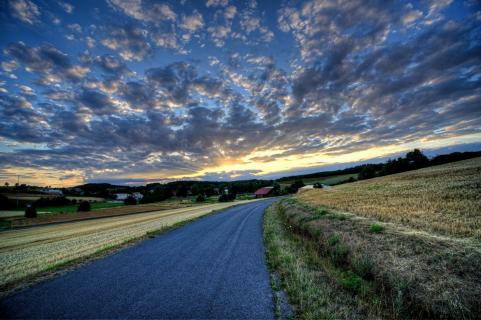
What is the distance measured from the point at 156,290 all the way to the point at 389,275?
6.43 m

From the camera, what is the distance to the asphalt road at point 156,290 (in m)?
4.79

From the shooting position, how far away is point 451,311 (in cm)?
439

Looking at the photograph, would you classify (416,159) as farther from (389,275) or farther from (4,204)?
(4,204)

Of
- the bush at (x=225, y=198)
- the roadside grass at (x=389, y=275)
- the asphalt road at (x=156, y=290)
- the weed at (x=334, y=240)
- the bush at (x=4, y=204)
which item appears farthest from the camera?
the bush at (x=225, y=198)

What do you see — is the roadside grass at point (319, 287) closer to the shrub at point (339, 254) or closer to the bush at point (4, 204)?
the shrub at point (339, 254)

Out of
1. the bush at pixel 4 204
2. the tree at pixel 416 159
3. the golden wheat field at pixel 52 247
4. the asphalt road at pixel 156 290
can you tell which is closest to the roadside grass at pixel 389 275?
the asphalt road at pixel 156 290

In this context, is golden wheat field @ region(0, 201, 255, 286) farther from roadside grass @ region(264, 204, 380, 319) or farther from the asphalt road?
roadside grass @ region(264, 204, 380, 319)

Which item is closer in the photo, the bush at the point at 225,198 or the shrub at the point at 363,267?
the shrub at the point at 363,267

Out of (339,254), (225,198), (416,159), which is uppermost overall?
(416,159)

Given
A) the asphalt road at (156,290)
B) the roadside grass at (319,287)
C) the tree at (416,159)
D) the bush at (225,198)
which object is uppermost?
the tree at (416,159)

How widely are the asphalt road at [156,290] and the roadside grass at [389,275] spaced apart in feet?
3.56

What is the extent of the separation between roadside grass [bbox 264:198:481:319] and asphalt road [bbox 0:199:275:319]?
1085mm

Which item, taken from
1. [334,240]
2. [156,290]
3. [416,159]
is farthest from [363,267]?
[416,159]

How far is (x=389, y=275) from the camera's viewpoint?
595 centimetres
